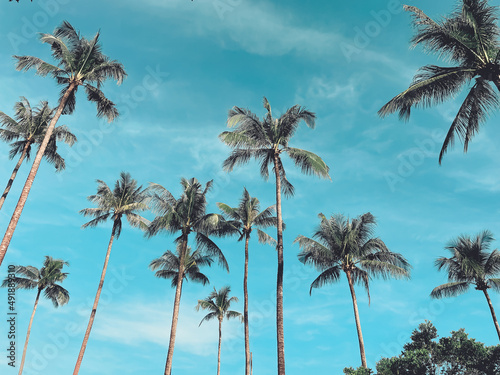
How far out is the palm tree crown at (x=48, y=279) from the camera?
39438 mm

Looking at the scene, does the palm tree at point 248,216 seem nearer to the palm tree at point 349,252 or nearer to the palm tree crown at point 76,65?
the palm tree at point 349,252

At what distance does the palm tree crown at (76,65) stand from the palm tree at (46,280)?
27.0 m

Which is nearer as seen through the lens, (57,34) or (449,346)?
(57,34)

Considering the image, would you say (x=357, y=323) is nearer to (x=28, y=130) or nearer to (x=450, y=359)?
(x=450, y=359)

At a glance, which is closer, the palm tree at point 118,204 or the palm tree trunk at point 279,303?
the palm tree trunk at point 279,303

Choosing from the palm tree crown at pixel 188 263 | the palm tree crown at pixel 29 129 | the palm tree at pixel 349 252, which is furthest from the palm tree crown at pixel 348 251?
the palm tree crown at pixel 29 129

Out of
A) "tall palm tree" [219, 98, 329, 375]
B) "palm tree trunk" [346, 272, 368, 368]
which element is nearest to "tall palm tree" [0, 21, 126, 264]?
"tall palm tree" [219, 98, 329, 375]

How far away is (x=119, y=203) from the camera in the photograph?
30.1m

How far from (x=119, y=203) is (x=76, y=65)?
13.3 m

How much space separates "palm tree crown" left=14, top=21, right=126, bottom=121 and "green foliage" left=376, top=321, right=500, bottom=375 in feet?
82.4

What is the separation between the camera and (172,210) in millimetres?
26328

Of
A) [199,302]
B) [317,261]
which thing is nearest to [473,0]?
[317,261]

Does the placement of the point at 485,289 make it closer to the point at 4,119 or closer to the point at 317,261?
the point at 317,261

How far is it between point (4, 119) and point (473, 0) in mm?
30804
